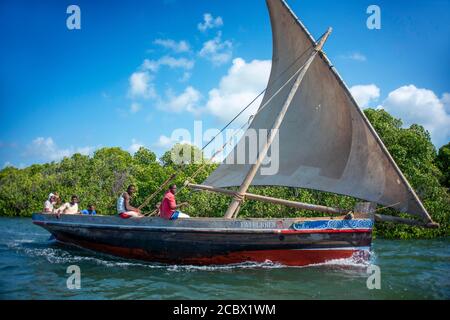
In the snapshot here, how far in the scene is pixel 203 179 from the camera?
1500 inches

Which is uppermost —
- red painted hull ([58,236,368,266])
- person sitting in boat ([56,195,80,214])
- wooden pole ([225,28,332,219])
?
wooden pole ([225,28,332,219])

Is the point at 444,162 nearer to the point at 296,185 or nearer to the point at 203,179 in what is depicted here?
the point at 203,179

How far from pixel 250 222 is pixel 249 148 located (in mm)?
4555

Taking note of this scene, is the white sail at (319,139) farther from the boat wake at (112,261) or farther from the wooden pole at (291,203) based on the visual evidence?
the boat wake at (112,261)

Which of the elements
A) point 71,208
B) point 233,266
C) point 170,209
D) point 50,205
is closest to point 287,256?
point 233,266

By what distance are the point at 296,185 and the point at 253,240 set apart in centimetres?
375

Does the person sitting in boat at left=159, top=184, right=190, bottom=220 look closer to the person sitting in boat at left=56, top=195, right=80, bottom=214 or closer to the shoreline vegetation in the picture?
the shoreline vegetation

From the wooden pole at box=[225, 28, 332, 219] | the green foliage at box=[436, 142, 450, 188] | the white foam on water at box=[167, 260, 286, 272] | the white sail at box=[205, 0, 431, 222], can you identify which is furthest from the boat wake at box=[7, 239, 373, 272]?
the green foliage at box=[436, 142, 450, 188]

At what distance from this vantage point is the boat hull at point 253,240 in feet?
39.2

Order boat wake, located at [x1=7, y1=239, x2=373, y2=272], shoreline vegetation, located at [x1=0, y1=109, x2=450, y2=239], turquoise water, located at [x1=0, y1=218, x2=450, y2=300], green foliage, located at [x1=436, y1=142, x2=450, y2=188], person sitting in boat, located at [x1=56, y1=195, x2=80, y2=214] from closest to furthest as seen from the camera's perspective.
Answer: turquoise water, located at [x1=0, y1=218, x2=450, y2=300]
boat wake, located at [x1=7, y1=239, x2=373, y2=272]
person sitting in boat, located at [x1=56, y1=195, x2=80, y2=214]
shoreline vegetation, located at [x1=0, y1=109, x2=450, y2=239]
green foliage, located at [x1=436, y1=142, x2=450, y2=188]

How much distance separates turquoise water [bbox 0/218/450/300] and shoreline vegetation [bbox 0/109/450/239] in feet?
17.4

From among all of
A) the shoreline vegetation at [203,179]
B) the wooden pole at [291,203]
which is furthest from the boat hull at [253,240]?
the shoreline vegetation at [203,179]

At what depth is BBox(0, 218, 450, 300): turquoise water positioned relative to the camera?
9646 mm

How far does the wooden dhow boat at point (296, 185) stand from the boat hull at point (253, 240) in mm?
35
